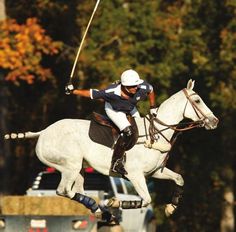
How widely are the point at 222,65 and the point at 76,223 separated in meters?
15.9

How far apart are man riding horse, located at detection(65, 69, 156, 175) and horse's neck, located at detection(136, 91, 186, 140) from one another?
1.12 ft

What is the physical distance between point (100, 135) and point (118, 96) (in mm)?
697

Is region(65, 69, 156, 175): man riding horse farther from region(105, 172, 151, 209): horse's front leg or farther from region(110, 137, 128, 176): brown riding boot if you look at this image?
region(105, 172, 151, 209): horse's front leg

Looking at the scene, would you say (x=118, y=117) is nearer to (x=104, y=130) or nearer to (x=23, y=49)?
(x=104, y=130)

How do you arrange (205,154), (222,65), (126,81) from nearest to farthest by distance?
(126,81) → (222,65) → (205,154)

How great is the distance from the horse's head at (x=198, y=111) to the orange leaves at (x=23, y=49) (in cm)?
1313

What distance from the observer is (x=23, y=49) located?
98.6 feet

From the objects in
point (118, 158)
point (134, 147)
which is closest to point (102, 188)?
point (134, 147)

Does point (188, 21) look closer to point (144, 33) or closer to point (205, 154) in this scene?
point (144, 33)

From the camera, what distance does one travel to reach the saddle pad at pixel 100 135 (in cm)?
1689

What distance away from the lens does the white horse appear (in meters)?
17.0

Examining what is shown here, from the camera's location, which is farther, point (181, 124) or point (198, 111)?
point (181, 124)

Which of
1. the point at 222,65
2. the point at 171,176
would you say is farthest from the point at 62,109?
the point at 171,176

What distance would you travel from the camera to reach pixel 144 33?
109 feet
